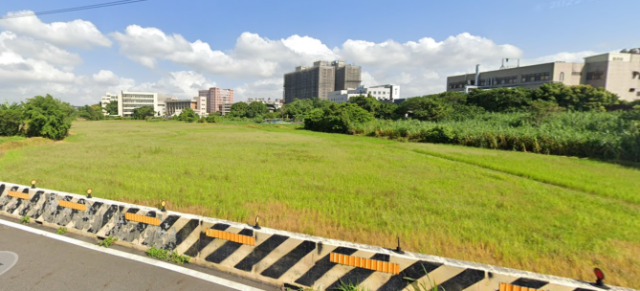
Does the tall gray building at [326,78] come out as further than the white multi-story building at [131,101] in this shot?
Yes

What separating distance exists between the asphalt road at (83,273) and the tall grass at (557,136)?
2045 centimetres

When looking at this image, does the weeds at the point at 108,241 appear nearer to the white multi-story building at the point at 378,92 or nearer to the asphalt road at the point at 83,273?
the asphalt road at the point at 83,273

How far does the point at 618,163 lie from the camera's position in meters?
14.2

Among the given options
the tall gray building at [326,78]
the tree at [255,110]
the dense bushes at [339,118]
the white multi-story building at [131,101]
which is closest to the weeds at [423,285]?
the dense bushes at [339,118]

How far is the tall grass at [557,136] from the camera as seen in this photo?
51.3 feet

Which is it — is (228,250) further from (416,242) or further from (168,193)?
(168,193)

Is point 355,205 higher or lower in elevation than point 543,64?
lower

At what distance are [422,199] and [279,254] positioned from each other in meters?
5.06

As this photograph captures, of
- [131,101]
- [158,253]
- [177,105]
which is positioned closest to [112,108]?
[131,101]

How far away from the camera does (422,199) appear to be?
25.1ft

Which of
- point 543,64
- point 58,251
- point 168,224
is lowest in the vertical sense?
point 58,251

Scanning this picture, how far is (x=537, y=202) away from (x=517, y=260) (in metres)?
4.18

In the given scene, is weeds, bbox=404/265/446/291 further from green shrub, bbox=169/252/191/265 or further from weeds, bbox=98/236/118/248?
weeds, bbox=98/236/118/248

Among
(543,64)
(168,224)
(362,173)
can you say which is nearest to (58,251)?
(168,224)
